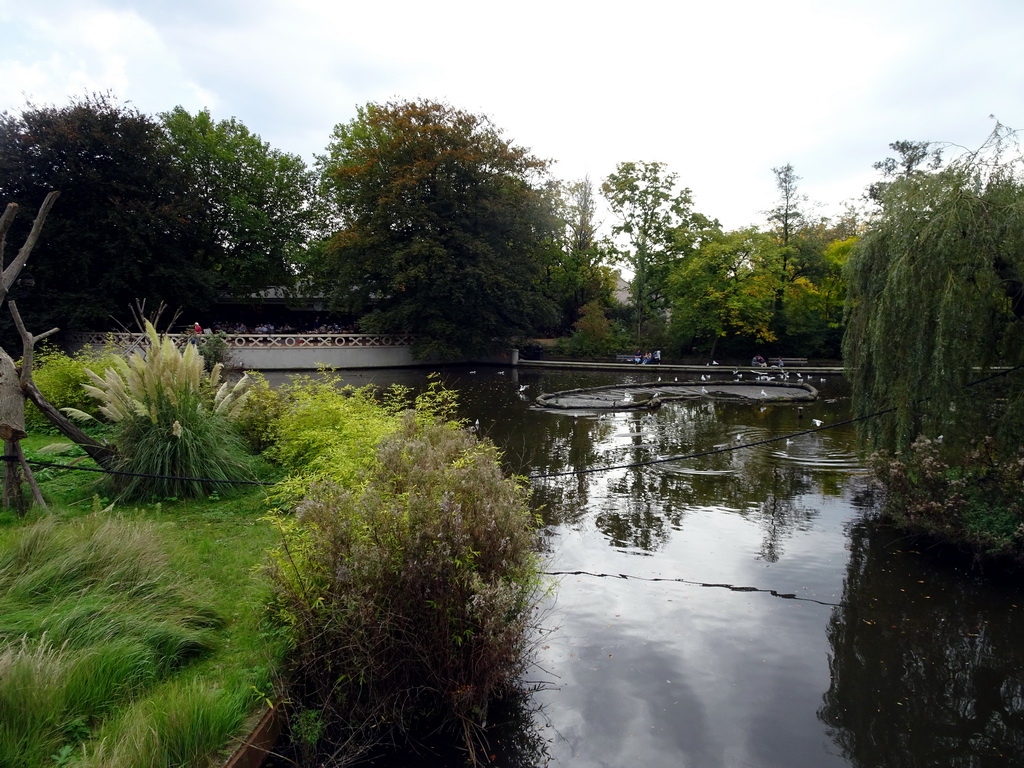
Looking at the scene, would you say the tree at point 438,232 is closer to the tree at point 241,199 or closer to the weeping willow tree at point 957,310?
the tree at point 241,199

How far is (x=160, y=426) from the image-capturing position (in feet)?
25.0

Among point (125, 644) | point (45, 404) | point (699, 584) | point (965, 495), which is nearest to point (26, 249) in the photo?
point (45, 404)

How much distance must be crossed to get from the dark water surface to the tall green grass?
5.36ft

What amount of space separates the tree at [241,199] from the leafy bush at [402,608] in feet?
97.9

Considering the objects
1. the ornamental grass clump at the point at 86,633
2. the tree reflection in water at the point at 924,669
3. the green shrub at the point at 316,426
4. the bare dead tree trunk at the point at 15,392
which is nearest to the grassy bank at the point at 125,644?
the ornamental grass clump at the point at 86,633

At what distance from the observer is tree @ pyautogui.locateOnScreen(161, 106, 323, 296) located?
31.7 metres

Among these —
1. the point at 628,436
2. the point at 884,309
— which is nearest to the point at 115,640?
the point at 884,309

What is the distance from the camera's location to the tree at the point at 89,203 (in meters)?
25.3

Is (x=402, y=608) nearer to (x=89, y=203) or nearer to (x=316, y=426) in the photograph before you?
(x=316, y=426)

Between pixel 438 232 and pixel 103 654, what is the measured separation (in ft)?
94.7

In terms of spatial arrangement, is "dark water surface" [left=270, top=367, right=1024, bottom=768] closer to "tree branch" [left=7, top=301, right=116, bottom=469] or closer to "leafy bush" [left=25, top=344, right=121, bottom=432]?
"tree branch" [left=7, top=301, right=116, bottom=469]

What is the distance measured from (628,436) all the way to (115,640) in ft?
40.5

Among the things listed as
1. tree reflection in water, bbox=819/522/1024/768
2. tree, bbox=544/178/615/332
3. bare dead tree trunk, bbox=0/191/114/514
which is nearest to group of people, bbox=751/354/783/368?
tree, bbox=544/178/615/332

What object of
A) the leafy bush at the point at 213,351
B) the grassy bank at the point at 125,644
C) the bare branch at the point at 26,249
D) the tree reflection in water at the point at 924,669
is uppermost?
the bare branch at the point at 26,249
